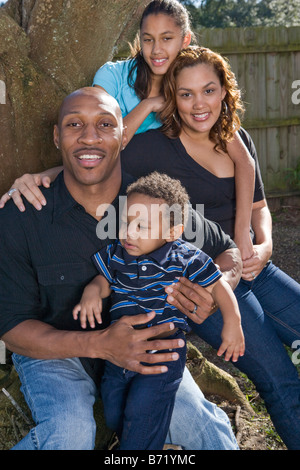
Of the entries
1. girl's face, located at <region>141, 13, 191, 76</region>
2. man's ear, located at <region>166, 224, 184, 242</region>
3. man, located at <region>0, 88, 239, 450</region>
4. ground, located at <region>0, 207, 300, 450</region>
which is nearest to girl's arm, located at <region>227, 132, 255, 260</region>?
man, located at <region>0, 88, 239, 450</region>

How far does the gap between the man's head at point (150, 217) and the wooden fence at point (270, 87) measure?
5.08 metres

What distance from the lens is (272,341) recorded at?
9.35ft

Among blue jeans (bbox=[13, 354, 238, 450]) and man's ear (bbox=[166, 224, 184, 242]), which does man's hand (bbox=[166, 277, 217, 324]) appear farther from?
blue jeans (bbox=[13, 354, 238, 450])

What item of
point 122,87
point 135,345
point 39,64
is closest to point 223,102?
point 122,87

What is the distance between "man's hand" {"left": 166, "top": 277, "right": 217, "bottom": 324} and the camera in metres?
2.44

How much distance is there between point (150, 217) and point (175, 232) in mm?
A: 152

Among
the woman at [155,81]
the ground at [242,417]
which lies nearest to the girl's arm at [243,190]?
the woman at [155,81]

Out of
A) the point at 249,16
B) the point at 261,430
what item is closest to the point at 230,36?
the point at 261,430

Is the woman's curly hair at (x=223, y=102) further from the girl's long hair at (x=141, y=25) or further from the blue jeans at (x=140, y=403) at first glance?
the blue jeans at (x=140, y=403)

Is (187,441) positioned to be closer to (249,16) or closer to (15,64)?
(15,64)

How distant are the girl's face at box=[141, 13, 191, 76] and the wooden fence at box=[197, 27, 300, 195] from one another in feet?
13.3

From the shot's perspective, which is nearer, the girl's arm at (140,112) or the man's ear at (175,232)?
the man's ear at (175,232)

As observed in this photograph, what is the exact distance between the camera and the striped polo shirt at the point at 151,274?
2.40 meters

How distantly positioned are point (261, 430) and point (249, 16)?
1857 cm
